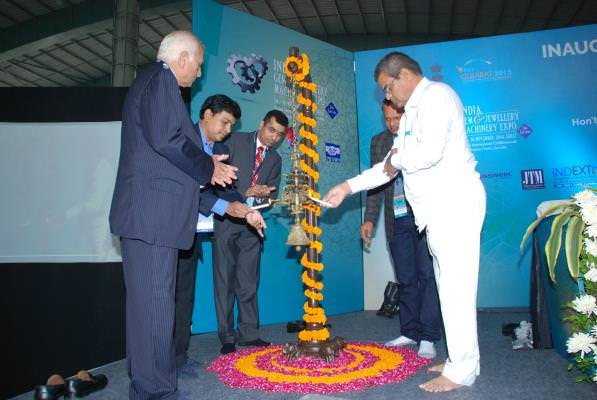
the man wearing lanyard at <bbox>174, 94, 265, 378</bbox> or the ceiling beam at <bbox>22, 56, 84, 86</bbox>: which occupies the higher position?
the ceiling beam at <bbox>22, 56, 84, 86</bbox>

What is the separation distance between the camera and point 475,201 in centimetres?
247

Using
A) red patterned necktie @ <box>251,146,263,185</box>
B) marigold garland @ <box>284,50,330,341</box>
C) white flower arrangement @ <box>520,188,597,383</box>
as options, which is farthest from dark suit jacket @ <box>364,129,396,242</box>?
white flower arrangement @ <box>520,188,597,383</box>

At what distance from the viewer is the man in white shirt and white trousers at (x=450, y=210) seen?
242 cm

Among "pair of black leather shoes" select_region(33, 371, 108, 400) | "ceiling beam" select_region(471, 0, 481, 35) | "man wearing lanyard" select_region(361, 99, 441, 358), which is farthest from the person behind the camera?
"ceiling beam" select_region(471, 0, 481, 35)

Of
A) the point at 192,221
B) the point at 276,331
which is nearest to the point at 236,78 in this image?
the point at 276,331

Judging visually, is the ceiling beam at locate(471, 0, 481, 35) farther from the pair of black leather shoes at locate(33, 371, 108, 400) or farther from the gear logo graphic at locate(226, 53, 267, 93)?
the pair of black leather shoes at locate(33, 371, 108, 400)

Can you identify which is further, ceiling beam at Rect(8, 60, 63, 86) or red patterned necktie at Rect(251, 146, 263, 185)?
ceiling beam at Rect(8, 60, 63, 86)

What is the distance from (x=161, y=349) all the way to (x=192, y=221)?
0.56 m

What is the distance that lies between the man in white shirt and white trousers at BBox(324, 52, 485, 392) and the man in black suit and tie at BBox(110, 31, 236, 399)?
43.9 inches

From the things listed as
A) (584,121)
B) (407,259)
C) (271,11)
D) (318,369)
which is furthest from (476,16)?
(318,369)

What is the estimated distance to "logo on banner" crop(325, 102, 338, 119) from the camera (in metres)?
5.62

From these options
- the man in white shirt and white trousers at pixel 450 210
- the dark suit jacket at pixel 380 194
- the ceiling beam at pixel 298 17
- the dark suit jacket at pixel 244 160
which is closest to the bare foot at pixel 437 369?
the man in white shirt and white trousers at pixel 450 210

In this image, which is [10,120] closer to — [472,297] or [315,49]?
[315,49]

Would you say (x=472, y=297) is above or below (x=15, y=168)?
below
